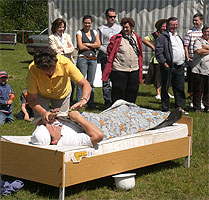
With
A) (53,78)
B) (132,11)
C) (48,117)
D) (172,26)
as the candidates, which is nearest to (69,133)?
(48,117)

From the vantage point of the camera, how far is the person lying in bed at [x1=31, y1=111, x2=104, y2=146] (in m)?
4.74

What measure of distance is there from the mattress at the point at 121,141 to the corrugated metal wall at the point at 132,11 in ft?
24.4

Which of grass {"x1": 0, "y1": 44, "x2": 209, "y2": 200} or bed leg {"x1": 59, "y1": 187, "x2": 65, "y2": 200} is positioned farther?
grass {"x1": 0, "y1": 44, "x2": 209, "y2": 200}

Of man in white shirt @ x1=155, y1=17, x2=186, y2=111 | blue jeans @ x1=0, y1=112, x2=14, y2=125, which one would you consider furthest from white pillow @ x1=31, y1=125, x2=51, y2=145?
man in white shirt @ x1=155, y1=17, x2=186, y2=111

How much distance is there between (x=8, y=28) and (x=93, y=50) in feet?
67.4

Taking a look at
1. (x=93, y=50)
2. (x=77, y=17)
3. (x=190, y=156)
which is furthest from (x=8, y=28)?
(x=190, y=156)

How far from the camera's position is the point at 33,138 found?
4.73m

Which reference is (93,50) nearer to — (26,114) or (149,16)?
(26,114)

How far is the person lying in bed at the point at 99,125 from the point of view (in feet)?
15.7

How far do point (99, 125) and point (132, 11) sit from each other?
839cm

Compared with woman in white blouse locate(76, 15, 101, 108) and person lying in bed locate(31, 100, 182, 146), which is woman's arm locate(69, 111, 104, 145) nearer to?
person lying in bed locate(31, 100, 182, 146)

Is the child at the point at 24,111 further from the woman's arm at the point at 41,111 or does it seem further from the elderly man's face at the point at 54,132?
the elderly man's face at the point at 54,132

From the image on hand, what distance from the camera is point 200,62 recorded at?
911 centimetres

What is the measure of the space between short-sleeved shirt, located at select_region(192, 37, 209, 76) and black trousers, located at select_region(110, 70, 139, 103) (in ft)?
4.91
